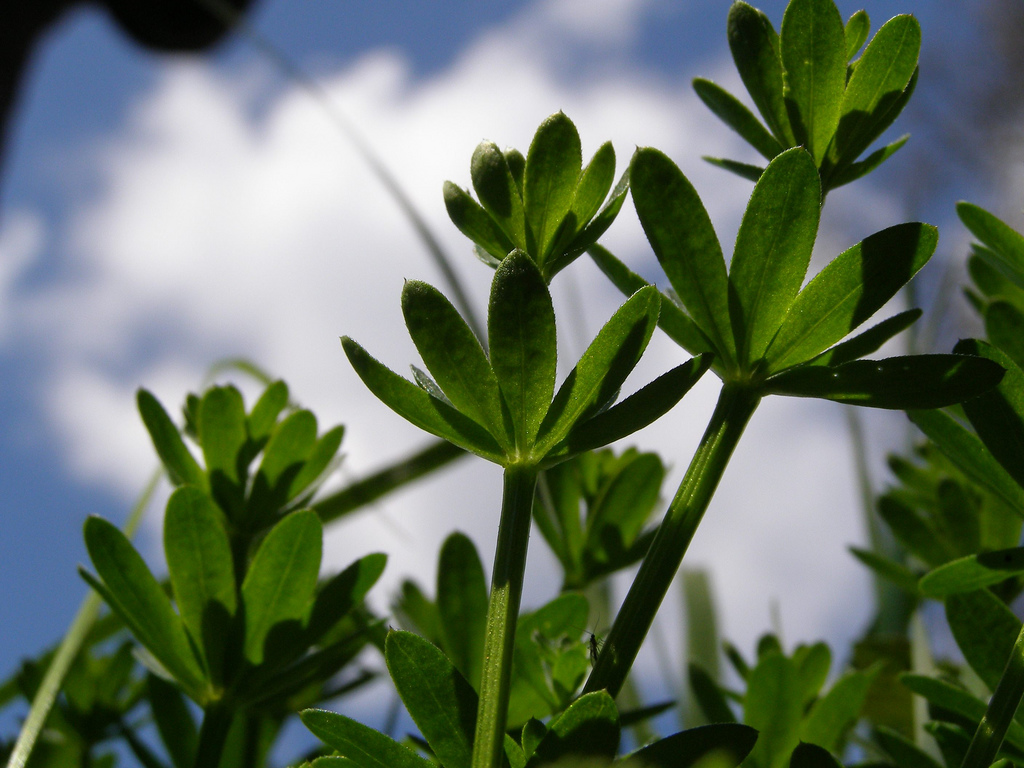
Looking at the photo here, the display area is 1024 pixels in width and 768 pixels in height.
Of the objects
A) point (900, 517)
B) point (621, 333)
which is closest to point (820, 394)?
point (621, 333)

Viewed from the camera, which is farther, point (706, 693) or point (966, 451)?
point (706, 693)

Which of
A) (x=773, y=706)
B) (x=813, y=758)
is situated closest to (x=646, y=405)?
(x=813, y=758)

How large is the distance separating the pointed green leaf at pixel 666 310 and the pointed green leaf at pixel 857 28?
0.47 ft

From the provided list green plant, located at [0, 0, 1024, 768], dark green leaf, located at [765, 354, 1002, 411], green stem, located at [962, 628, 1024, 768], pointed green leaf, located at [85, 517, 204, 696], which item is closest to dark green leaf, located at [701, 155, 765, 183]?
green plant, located at [0, 0, 1024, 768]

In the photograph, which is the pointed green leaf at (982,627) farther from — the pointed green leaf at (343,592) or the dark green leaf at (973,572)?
the pointed green leaf at (343,592)

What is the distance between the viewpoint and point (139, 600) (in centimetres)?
39

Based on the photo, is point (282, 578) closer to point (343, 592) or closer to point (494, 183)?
point (343, 592)

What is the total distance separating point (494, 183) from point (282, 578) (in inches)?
7.9

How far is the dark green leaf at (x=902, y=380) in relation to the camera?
0.28 metres

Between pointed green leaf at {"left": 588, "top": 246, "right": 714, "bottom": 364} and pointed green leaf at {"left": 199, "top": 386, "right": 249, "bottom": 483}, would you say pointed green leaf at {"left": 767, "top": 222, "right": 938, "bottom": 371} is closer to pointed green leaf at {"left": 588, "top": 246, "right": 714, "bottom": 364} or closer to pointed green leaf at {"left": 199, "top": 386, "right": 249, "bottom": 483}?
pointed green leaf at {"left": 588, "top": 246, "right": 714, "bottom": 364}

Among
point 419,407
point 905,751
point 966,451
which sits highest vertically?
point 419,407

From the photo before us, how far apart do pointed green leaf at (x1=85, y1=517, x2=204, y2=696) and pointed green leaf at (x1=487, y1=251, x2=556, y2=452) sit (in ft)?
0.63

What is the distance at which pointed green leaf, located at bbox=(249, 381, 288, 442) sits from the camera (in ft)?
1.65

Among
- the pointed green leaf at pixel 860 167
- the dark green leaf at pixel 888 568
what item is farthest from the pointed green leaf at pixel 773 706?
the pointed green leaf at pixel 860 167
